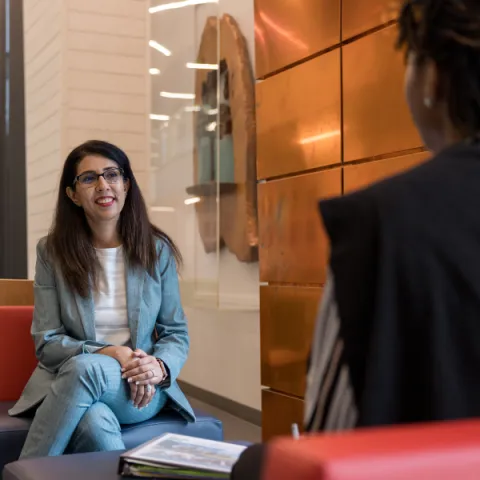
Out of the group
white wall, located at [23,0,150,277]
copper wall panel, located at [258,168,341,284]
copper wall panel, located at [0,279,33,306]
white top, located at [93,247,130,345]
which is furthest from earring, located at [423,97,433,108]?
white wall, located at [23,0,150,277]

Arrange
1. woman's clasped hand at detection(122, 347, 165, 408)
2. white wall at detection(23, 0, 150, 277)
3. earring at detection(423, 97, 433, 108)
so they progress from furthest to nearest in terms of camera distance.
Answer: white wall at detection(23, 0, 150, 277) < woman's clasped hand at detection(122, 347, 165, 408) < earring at detection(423, 97, 433, 108)

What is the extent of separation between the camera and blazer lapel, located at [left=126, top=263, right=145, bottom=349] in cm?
258

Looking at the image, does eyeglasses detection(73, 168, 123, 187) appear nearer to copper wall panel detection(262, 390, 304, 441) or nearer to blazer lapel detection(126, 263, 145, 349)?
blazer lapel detection(126, 263, 145, 349)

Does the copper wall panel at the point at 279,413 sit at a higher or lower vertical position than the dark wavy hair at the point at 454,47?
lower

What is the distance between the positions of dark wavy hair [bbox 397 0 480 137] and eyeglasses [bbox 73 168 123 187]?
1.90 m

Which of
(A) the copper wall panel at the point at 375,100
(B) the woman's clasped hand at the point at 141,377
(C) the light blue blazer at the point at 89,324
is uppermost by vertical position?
(A) the copper wall panel at the point at 375,100

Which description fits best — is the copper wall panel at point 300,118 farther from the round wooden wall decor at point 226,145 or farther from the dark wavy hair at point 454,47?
the dark wavy hair at point 454,47

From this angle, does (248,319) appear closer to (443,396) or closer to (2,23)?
(2,23)

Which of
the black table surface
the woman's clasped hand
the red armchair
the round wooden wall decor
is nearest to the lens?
the red armchair

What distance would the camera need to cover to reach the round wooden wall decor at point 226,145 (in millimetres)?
4086

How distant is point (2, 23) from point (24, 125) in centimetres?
77

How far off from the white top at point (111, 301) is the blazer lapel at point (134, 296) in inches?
1.0

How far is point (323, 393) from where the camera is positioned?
83 cm

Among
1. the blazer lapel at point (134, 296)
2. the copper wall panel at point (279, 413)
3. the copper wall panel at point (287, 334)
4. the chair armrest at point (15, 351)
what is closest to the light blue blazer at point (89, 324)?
the blazer lapel at point (134, 296)
